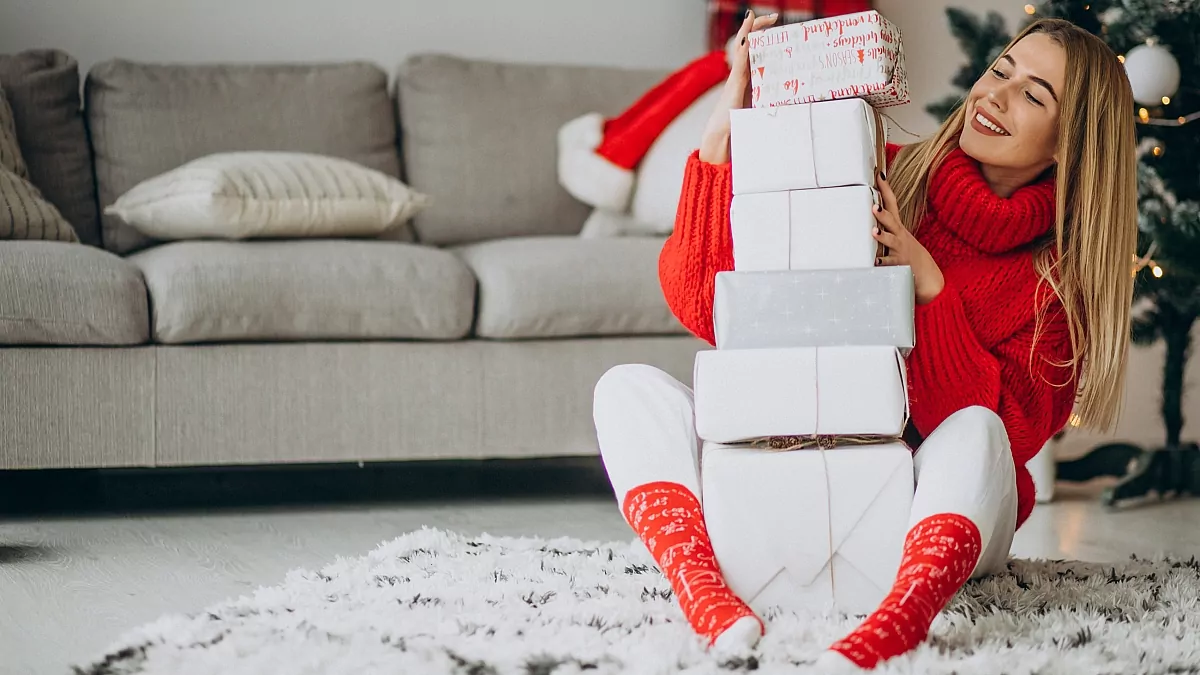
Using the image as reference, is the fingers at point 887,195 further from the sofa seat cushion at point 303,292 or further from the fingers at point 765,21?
the sofa seat cushion at point 303,292

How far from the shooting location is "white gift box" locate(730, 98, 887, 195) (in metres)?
1.31

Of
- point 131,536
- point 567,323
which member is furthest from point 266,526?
point 567,323

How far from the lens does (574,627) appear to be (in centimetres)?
125

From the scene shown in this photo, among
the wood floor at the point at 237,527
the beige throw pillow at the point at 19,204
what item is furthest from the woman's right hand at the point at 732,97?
the beige throw pillow at the point at 19,204

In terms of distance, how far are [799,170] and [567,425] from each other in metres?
1.01

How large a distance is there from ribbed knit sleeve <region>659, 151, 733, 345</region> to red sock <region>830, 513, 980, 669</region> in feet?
1.24

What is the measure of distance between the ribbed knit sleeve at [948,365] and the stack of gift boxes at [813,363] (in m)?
0.10

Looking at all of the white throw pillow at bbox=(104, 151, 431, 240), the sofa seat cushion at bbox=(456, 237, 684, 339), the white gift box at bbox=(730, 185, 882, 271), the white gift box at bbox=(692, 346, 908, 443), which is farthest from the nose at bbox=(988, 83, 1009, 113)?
the white throw pillow at bbox=(104, 151, 431, 240)

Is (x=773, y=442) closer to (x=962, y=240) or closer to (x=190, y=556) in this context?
(x=962, y=240)

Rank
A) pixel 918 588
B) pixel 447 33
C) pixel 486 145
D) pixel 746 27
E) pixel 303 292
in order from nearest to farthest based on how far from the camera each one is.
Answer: pixel 918 588 < pixel 746 27 < pixel 303 292 < pixel 486 145 < pixel 447 33

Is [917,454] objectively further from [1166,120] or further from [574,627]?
[1166,120]

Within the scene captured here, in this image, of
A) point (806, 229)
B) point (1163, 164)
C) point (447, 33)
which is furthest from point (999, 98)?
point (447, 33)

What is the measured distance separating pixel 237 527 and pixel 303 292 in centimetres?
41

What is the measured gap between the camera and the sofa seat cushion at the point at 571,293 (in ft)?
7.14
